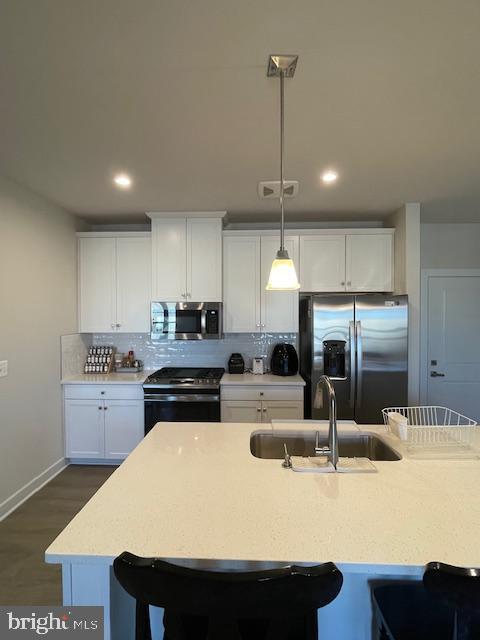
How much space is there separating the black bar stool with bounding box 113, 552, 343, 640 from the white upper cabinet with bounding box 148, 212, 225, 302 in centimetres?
282

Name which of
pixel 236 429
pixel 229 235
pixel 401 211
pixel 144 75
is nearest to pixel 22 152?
pixel 144 75

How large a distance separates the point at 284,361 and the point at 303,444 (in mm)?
1663

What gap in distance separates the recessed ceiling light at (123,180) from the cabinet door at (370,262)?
2.17m

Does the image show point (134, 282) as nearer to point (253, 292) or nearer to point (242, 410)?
point (253, 292)

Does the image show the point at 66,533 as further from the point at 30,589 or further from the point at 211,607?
the point at 30,589

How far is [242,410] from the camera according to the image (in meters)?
3.19

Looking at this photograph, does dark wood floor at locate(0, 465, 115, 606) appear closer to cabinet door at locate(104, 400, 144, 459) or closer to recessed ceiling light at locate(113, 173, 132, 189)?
cabinet door at locate(104, 400, 144, 459)

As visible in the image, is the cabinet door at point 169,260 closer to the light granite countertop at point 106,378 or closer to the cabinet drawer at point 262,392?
the light granite countertop at point 106,378

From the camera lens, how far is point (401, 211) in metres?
3.30

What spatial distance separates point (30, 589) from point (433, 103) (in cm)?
336

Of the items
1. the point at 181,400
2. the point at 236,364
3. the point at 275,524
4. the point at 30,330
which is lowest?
the point at 181,400

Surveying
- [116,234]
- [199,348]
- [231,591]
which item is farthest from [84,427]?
[231,591]

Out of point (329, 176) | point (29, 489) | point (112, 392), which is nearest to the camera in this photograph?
point (329, 176)

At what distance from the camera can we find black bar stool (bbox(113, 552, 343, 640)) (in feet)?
2.33
